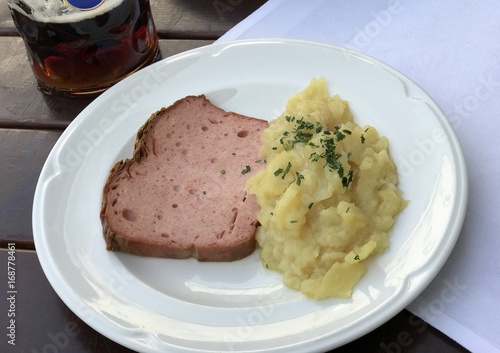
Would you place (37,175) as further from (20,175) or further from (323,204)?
(323,204)

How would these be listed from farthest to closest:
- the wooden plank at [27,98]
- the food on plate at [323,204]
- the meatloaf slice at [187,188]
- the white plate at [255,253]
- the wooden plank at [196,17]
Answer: the wooden plank at [196,17], the wooden plank at [27,98], the meatloaf slice at [187,188], the food on plate at [323,204], the white plate at [255,253]

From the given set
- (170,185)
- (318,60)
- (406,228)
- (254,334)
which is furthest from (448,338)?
(318,60)

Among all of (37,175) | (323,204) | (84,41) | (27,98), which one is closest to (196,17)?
(84,41)

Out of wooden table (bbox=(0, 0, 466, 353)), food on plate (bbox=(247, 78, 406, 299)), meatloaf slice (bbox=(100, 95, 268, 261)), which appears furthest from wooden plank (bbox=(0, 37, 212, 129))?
food on plate (bbox=(247, 78, 406, 299))

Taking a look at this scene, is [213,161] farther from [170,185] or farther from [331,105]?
[331,105]

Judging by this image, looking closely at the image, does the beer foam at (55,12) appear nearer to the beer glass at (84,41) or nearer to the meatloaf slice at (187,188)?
the beer glass at (84,41)

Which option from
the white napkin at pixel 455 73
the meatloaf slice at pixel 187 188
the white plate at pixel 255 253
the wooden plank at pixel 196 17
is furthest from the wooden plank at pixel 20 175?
the white napkin at pixel 455 73
